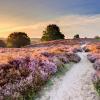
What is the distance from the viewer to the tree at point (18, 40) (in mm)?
103000

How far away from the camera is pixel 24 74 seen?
17906 mm

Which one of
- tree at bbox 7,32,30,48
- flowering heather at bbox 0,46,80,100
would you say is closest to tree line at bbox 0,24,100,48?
tree at bbox 7,32,30,48

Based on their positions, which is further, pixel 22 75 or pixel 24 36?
pixel 24 36

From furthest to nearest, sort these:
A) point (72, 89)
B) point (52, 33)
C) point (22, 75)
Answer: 1. point (52, 33)
2. point (22, 75)
3. point (72, 89)

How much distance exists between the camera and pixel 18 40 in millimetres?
103438

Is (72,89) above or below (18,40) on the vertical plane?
below

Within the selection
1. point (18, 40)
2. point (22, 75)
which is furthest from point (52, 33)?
point (22, 75)

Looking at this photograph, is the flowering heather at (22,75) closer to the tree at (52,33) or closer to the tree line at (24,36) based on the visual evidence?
the tree line at (24,36)

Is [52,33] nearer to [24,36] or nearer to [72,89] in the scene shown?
[24,36]

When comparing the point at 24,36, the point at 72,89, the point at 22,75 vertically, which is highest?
the point at 24,36

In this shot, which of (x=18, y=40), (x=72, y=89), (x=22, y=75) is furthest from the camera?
(x=18, y=40)

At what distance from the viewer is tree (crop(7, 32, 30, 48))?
103 metres

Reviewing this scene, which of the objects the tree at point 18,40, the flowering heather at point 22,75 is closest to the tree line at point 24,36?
the tree at point 18,40

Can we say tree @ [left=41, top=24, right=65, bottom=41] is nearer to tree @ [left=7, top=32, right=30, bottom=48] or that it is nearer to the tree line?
the tree line
